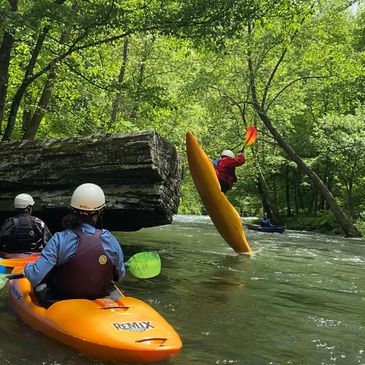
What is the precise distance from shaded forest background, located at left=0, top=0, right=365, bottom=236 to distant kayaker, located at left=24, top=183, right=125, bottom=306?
4.70 metres

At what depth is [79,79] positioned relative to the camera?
11.3 metres

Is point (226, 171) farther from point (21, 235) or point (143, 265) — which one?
point (143, 265)

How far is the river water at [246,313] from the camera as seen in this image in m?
3.67

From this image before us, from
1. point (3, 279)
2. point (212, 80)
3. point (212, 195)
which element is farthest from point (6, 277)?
point (212, 80)

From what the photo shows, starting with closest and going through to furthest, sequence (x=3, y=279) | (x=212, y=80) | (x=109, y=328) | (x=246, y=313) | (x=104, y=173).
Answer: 1. (x=109, y=328)
2. (x=3, y=279)
3. (x=246, y=313)
4. (x=104, y=173)
5. (x=212, y=80)

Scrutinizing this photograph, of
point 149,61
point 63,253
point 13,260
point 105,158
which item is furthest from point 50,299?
point 149,61

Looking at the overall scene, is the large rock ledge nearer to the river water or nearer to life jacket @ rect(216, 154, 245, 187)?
the river water

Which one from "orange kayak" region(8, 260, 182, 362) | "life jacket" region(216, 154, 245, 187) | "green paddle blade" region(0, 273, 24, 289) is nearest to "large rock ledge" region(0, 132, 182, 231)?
"life jacket" region(216, 154, 245, 187)

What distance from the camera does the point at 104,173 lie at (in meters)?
7.46

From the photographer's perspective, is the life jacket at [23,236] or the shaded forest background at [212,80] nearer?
the life jacket at [23,236]

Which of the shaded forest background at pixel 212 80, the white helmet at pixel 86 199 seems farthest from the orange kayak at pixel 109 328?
the shaded forest background at pixel 212 80

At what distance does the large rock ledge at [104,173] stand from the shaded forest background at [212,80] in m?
1.99

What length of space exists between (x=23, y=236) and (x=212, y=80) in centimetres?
1579

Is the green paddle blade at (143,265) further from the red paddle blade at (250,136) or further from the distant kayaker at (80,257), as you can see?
the red paddle blade at (250,136)
